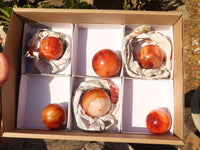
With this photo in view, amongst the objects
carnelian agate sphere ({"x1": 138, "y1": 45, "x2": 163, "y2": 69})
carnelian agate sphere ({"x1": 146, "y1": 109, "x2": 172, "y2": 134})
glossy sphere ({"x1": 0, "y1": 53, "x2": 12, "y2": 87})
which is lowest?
carnelian agate sphere ({"x1": 146, "y1": 109, "x2": 172, "y2": 134})

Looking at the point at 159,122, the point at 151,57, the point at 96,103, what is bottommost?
the point at 159,122

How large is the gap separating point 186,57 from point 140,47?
714mm

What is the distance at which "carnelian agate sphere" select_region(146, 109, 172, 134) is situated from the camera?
913 millimetres

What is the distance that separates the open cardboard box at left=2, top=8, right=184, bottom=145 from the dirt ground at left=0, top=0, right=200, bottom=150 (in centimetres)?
32

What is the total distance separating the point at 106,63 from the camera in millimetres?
907

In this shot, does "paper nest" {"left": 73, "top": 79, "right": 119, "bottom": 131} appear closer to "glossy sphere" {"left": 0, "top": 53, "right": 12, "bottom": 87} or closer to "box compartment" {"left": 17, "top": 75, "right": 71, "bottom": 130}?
"box compartment" {"left": 17, "top": 75, "right": 71, "bottom": 130}

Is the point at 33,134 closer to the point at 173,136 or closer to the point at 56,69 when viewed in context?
the point at 56,69

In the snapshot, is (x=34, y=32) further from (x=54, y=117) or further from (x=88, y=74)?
(x=54, y=117)

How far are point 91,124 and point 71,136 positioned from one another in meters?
0.16

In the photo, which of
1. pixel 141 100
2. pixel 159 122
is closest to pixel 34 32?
pixel 141 100

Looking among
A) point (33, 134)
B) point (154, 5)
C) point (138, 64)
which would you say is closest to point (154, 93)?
point (138, 64)

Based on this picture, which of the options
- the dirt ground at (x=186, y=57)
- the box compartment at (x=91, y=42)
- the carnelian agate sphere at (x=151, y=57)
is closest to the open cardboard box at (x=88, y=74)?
the box compartment at (x=91, y=42)

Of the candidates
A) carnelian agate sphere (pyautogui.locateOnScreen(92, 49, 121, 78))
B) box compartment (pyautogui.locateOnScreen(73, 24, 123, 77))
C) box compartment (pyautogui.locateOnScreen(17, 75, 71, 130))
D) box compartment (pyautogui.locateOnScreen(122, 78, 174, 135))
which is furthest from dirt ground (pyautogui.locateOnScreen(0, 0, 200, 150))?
carnelian agate sphere (pyautogui.locateOnScreen(92, 49, 121, 78))

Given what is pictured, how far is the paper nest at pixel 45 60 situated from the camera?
1026 mm
